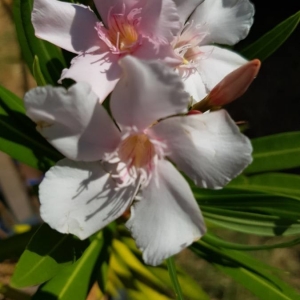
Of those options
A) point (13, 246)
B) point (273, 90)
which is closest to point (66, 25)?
point (13, 246)

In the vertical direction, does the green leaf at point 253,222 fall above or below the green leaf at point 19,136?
below

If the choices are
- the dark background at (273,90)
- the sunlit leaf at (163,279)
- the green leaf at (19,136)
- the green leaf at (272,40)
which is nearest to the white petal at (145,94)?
the green leaf at (19,136)

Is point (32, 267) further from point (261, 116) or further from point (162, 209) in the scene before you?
point (261, 116)

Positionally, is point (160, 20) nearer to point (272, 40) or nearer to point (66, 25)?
point (66, 25)

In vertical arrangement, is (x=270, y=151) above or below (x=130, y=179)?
below

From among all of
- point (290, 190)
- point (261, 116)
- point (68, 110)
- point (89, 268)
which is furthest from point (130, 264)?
point (261, 116)

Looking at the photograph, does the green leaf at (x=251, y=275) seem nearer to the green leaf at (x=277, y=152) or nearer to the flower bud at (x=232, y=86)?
the green leaf at (x=277, y=152)
